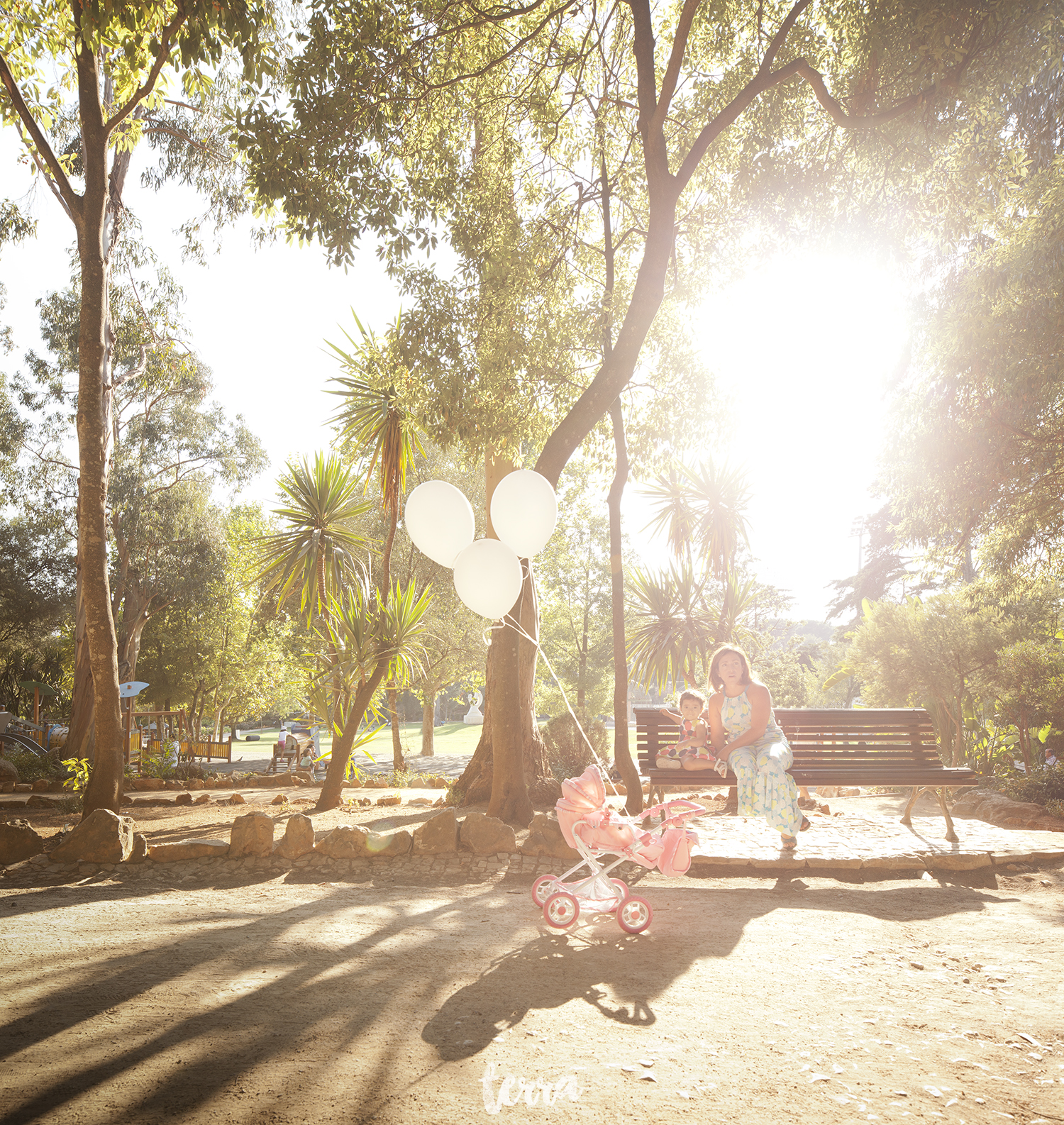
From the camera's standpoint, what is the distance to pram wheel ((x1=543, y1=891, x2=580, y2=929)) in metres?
3.71

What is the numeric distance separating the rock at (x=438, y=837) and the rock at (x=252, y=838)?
3.39ft

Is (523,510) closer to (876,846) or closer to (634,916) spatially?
(634,916)

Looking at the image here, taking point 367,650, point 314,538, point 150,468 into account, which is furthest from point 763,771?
point 150,468

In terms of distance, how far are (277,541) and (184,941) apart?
7.11 metres

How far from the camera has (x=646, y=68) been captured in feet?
19.9

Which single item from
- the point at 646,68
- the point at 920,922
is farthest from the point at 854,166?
the point at 920,922

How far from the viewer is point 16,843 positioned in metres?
4.92

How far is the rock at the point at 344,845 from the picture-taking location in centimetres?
509

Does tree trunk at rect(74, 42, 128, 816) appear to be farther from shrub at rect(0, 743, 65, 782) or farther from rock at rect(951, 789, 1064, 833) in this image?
rock at rect(951, 789, 1064, 833)

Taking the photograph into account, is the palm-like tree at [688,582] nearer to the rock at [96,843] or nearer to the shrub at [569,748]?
the shrub at [569,748]

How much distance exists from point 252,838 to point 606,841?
107 inches

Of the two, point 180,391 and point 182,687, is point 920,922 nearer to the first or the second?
point 180,391

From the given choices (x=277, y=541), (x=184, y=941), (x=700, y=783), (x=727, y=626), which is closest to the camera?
→ (x=184, y=941)

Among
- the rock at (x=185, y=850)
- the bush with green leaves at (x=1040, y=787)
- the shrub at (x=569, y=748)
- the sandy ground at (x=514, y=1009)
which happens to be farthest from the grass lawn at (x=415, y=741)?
the sandy ground at (x=514, y=1009)
